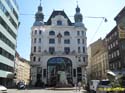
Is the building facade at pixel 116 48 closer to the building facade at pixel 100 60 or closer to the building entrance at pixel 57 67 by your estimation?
the building facade at pixel 100 60

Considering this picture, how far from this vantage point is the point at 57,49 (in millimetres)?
86062

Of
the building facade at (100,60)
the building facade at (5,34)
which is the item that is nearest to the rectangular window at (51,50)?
the building facade at (5,34)

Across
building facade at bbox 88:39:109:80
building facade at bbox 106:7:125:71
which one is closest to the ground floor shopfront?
building facade at bbox 88:39:109:80

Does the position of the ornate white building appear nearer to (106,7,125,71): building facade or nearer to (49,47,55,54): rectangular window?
(49,47,55,54): rectangular window

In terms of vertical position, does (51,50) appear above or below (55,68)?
above

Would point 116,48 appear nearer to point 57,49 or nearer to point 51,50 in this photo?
point 57,49

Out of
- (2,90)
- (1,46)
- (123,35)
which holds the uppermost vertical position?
(1,46)

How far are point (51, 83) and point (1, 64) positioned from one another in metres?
26.9

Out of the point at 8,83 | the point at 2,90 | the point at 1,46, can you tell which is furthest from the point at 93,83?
the point at 8,83

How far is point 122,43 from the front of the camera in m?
58.5

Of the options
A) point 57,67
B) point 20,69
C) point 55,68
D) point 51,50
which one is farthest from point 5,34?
point 20,69

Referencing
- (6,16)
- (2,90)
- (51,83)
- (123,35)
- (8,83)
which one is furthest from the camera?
(51,83)

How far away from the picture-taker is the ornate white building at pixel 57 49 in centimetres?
8338

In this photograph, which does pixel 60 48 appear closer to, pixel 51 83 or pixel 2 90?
pixel 51 83
